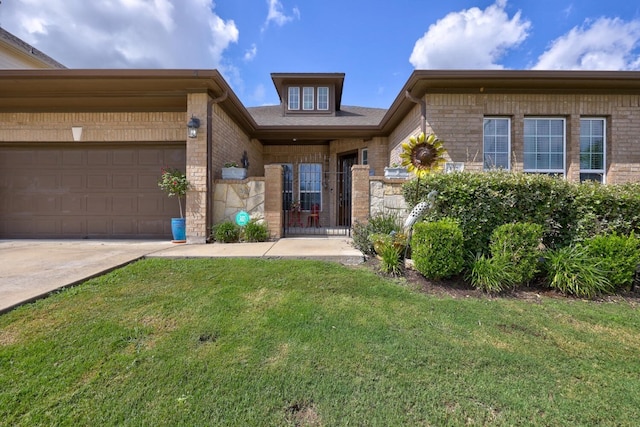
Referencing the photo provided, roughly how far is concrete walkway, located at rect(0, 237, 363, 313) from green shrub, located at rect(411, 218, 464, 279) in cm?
116

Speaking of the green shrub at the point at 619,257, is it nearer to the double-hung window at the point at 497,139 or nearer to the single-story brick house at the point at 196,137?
the single-story brick house at the point at 196,137

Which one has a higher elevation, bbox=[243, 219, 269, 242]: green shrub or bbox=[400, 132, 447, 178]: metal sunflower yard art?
bbox=[400, 132, 447, 178]: metal sunflower yard art

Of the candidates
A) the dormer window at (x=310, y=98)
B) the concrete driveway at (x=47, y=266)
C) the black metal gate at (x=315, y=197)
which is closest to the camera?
the concrete driveway at (x=47, y=266)

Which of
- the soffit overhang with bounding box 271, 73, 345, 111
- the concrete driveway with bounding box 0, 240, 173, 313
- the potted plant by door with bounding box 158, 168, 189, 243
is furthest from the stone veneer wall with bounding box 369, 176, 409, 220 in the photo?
the soffit overhang with bounding box 271, 73, 345, 111

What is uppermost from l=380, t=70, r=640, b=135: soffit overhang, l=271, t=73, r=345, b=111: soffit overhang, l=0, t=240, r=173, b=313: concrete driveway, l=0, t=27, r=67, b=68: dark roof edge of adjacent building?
l=0, t=27, r=67, b=68: dark roof edge of adjacent building

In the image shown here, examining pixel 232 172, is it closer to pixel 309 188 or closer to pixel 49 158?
pixel 309 188

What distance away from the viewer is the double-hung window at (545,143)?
248 inches

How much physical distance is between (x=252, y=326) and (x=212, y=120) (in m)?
5.13

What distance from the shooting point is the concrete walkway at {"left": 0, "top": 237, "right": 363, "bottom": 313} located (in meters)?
3.08

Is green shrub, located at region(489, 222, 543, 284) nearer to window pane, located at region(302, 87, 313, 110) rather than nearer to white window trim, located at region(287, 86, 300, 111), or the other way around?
window pane, located at region(302, 87, 313, 110)

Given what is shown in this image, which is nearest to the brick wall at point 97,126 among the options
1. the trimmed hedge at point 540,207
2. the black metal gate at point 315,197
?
the black metal gate at point 315,197

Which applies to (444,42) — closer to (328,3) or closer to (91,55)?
(328,3)

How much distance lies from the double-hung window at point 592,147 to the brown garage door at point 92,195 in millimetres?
9323

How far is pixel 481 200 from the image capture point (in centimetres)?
373
